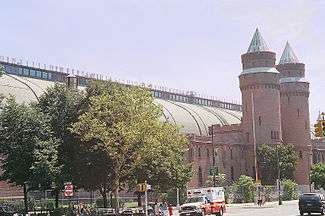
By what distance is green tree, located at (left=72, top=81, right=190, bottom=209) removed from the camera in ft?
165

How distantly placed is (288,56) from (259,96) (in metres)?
19.2

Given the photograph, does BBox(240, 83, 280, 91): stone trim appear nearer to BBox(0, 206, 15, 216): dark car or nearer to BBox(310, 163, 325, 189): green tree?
BBox(310, 163, 325, 189): green tree

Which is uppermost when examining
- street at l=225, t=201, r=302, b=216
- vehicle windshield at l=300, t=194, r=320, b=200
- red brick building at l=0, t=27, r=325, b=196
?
red brick building at l=0, t=27, r=325, b=196

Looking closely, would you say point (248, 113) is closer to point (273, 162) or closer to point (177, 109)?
point (273, 162)

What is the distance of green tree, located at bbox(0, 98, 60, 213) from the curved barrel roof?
32.0 metres

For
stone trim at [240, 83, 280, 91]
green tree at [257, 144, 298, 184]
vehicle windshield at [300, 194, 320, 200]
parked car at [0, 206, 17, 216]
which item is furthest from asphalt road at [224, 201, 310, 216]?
stone trim at [240, 83, 280, 91]

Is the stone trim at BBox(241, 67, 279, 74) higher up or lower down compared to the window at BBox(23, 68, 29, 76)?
higher up

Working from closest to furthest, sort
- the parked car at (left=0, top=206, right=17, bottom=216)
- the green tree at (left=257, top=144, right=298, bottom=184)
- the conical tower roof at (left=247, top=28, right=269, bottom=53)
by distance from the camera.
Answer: the parked car at (left=0, top=206, right=17, bottom=216), the green tree at (left=257, top=144, right=298, bottom=184), the conical tower roof at (left=247, top=28, right=269, bottom=53)

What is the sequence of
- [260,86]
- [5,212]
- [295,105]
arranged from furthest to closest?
[295,105] < [260,86] < [5,212]

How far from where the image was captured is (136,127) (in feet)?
166

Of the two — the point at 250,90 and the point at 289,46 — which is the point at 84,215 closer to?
the point at 250,90

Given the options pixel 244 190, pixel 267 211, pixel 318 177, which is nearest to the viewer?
pixel 267 211

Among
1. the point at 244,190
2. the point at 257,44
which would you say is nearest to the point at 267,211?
the point at 244,190

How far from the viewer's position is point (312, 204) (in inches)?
1813
